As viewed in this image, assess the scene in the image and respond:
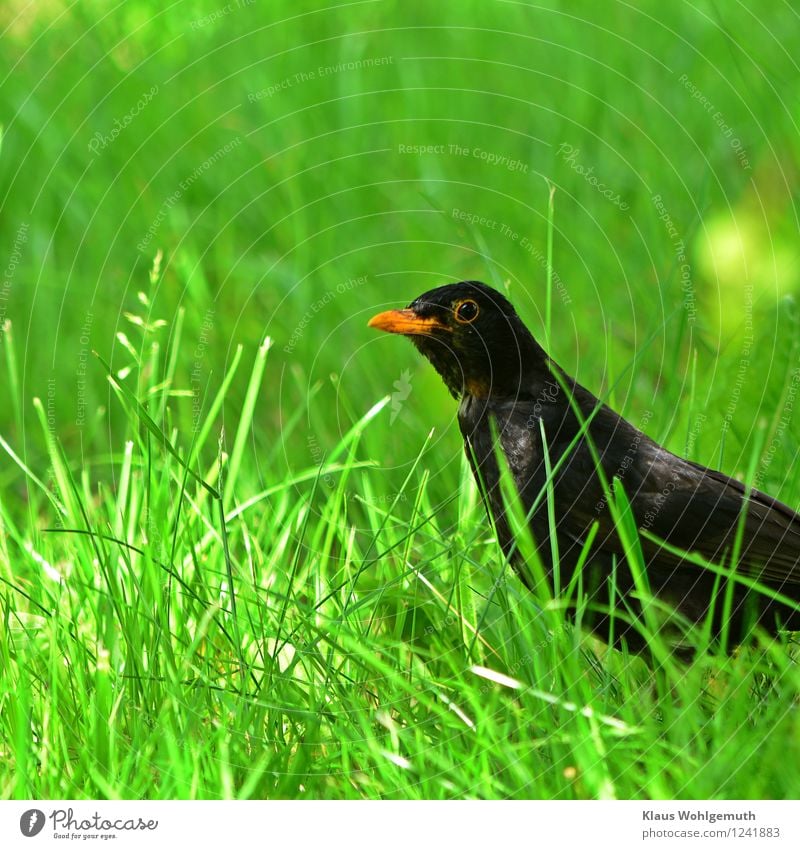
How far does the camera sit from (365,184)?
6094mm

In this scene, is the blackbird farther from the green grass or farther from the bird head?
the green grass

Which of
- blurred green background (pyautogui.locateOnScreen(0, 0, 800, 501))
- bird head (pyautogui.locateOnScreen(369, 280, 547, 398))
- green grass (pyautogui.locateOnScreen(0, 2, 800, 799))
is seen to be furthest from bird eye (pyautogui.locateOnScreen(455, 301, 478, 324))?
blurred green background (pyautogui.locateOnScreen(0, 0, 800, 501))

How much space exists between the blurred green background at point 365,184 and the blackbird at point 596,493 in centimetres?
93

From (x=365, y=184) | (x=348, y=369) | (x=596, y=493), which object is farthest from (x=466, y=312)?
(x=365, y=184)

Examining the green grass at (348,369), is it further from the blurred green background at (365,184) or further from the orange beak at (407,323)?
the orange beak at (407,323)

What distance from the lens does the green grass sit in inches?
123

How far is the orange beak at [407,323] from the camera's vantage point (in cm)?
408

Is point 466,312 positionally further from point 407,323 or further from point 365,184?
point 365,184

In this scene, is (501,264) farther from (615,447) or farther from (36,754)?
(36,754)

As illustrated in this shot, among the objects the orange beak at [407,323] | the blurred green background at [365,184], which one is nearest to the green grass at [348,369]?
the blurred green background at [365,184]

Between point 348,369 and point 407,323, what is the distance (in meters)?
1.46

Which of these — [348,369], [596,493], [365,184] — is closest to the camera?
[596,493]
